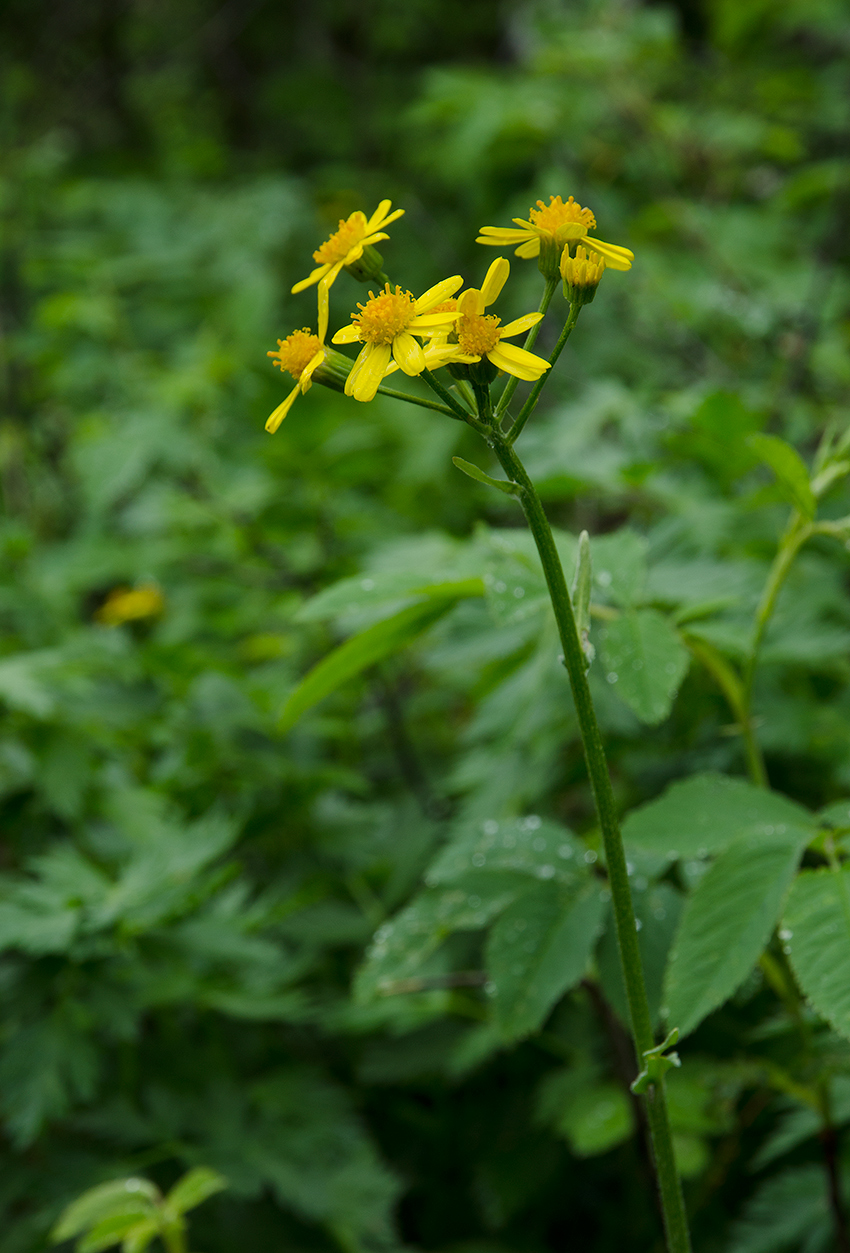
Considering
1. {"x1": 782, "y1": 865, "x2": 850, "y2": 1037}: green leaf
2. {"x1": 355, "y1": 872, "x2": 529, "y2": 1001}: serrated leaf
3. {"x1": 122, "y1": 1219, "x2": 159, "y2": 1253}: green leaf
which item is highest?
{"x1": 355, "y1": 872, "x2": 529, "y2": 1001}: serrated leaf

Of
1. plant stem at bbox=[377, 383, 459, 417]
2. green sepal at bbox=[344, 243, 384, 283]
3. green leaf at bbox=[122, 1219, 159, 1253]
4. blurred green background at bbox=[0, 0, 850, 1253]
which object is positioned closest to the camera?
plant stem at bbox=[377, 383, 459, 417]

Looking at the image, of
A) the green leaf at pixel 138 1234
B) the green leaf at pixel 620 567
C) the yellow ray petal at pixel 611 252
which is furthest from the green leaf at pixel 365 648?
the green leaf at pixel 138 1234

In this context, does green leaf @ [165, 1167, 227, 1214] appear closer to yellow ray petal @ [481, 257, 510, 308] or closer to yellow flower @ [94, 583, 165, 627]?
yellow ray petal @ [481, 257, 510, 308]

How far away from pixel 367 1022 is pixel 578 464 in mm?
901

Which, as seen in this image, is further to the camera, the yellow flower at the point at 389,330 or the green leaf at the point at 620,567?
the green leaf at the point at 620,567

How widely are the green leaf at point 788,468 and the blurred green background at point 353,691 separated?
11.4 inches

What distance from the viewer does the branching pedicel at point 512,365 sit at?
58 centimetres

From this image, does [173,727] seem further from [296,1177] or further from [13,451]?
[13,451]

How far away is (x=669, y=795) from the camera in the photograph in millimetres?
854

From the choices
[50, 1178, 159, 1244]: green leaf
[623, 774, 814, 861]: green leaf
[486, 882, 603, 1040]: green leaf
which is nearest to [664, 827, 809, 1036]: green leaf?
[623, 774, 814, 861]: green leaf

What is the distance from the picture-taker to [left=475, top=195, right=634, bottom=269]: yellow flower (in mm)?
608

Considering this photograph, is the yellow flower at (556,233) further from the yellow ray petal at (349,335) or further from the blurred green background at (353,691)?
the blurred green background at (353,691)

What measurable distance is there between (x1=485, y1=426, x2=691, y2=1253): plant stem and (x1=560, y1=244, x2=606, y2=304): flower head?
3 centimetres

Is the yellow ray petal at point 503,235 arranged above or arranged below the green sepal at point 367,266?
below
